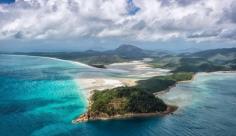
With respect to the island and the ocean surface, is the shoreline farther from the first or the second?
the ocean surface

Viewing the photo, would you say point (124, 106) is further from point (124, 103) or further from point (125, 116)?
point (125, 116)

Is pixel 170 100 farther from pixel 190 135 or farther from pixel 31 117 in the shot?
pixel 31 117

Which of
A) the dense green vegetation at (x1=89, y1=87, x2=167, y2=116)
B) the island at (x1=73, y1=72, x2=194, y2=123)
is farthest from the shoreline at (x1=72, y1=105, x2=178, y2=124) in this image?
the dense green vegetation at (x1=89, y1=87, x2=167, y2=116)

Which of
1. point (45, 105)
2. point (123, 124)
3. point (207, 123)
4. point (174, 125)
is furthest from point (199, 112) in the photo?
point (45, 105)

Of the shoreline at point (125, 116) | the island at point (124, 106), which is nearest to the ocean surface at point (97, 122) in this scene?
the shoreline at point (125, 116)

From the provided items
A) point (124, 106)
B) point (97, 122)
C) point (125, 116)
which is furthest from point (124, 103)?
point (97, 122)

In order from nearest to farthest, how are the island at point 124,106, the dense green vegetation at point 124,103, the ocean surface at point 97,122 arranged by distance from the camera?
the ocean surface at point 97,122
the island at point 124,106
the dense green vegetation at point 124,103

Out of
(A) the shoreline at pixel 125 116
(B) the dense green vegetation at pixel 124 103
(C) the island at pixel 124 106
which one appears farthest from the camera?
(B) the dense green vegetation at pixel 124 103

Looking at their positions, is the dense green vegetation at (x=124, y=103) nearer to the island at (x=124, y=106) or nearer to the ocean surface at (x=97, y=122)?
the island at (x=124, y=106)

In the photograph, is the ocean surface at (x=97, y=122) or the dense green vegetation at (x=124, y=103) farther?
the dense green vegetation at (x=124, y=103)
